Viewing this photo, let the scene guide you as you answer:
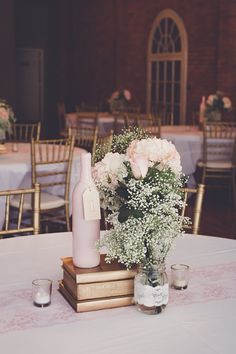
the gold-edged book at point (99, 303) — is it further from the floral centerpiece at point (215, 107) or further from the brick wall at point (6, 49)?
the brick wall at point (6, 49)

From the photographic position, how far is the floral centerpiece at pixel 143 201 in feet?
5.65

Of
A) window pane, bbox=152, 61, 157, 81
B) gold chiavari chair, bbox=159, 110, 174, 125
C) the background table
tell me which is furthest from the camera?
window pane, bbox=152, 61, 157, 81

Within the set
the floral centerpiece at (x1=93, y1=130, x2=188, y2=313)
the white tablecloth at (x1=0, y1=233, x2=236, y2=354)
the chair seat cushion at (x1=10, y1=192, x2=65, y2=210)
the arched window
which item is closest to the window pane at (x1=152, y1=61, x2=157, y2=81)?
the arched window

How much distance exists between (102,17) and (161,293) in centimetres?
1112

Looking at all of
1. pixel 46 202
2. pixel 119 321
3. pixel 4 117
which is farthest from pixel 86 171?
pixel 4 117

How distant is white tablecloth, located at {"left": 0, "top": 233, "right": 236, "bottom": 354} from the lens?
161 cm

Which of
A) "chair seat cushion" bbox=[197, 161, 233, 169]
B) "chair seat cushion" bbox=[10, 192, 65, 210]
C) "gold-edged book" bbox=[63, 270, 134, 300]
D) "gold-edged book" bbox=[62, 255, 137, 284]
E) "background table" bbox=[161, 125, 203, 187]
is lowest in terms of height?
"chair seat cushion" bbox=[10, 192, 65, 210]

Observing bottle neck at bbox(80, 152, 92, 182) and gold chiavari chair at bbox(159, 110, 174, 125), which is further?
gold chiavari chair at bbox(159, 110, 174, 125)

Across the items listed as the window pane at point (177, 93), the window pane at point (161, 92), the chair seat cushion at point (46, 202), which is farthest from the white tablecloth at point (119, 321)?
the window pane at point (161, 92)

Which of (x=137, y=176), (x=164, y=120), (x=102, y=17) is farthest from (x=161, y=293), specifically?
(x=102, y=17)

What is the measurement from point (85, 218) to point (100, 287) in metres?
0.22

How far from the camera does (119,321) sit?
177 centimetres

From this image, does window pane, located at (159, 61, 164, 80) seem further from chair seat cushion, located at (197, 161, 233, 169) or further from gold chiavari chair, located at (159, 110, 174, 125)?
chair seat cushion, located at (197, 161, 233, 169)

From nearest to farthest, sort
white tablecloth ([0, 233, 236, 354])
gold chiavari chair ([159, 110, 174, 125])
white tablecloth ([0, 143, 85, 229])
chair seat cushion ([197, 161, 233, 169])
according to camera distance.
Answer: white tablecloth ([0, 233, 236, 354])
white tablecloth ([0, 143, 85, 229])
chair seat cushion ([197, 161, 233, 169])
gold chiavari chair ([159, 110, 174, 125])
